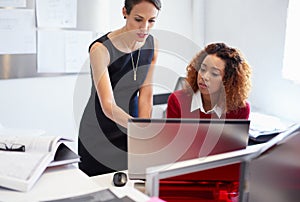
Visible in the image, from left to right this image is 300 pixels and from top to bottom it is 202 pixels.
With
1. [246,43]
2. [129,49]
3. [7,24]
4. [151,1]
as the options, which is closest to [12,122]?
[7,24]

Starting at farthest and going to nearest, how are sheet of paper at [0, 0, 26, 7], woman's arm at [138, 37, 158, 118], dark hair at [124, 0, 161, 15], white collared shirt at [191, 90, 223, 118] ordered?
sheet of paper at [0, 0, 26, 7]
woman's arm at [138, 37, 158, 118]
white collared shirt at [191, 90, 223, 118]
dark hair at [124, 0, 161, 15]

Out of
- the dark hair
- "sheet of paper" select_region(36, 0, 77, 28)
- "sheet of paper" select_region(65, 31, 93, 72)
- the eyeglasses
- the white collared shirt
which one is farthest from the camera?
"sheet of paper" select_region(65, 31, 93, 72)

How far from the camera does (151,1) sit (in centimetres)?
172

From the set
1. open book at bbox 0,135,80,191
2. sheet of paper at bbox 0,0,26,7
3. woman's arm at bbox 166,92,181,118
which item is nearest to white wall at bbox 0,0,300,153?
sheet of paper at bbox 0,0,26,7

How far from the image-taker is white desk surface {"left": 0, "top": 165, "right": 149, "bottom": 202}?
107 centimetres

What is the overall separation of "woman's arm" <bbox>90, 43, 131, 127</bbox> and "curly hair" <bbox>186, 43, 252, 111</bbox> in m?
0.45

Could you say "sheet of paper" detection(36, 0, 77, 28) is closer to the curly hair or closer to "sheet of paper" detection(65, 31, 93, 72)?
"sheet of paper" detection(65, 31, 93, 72)

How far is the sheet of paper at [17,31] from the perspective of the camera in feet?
8.30

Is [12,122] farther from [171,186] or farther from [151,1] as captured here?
[171,186]

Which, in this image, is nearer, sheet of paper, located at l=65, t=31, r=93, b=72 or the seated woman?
the seated woman

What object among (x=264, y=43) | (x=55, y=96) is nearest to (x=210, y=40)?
(x=264, y=43)

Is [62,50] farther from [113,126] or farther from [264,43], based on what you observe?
[264,43]

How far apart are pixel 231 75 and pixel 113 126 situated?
66 centimetres

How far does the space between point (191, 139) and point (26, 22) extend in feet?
6.15
